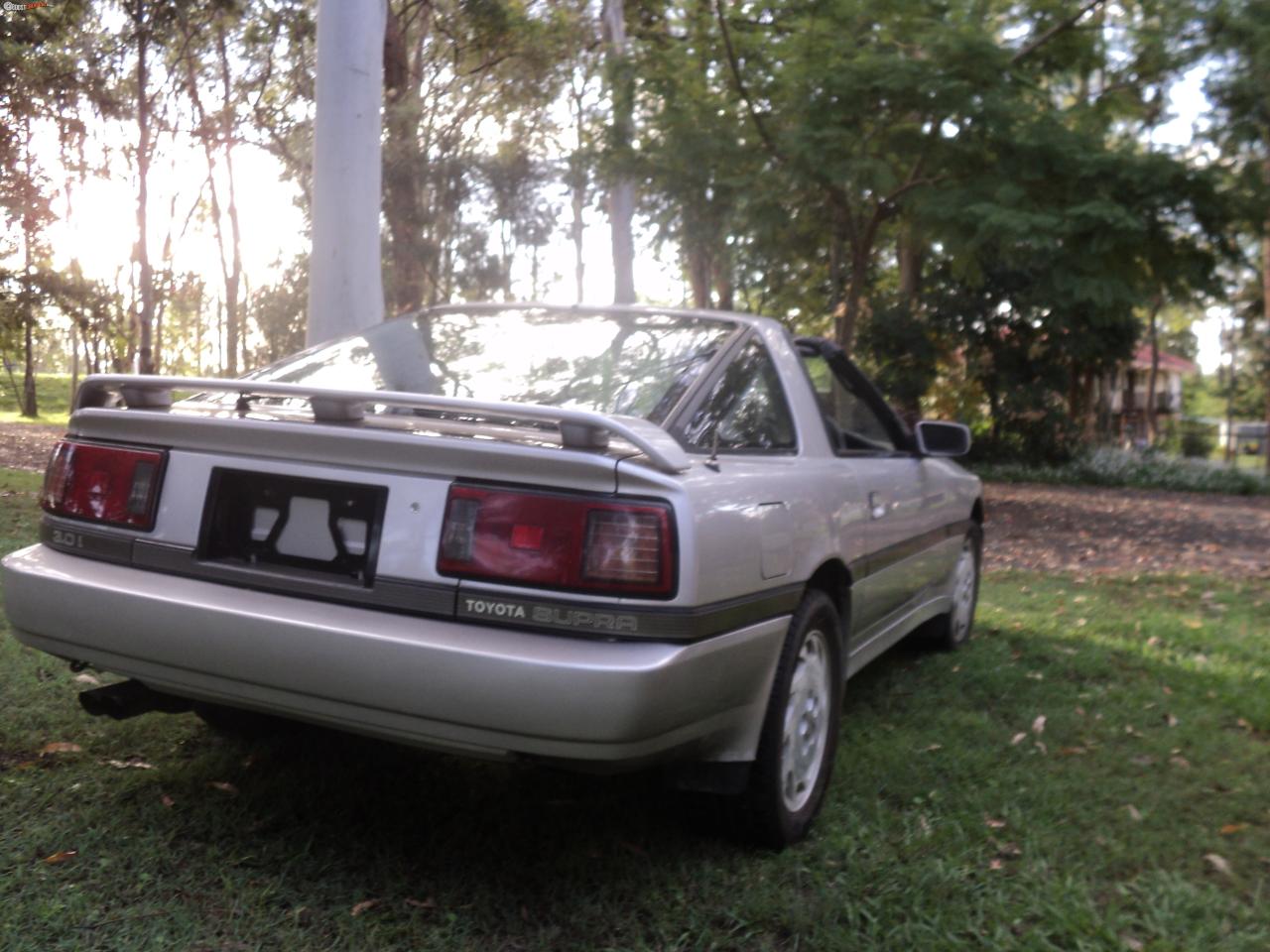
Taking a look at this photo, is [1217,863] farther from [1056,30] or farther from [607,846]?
[1056,30]

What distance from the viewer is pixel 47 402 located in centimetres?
3972

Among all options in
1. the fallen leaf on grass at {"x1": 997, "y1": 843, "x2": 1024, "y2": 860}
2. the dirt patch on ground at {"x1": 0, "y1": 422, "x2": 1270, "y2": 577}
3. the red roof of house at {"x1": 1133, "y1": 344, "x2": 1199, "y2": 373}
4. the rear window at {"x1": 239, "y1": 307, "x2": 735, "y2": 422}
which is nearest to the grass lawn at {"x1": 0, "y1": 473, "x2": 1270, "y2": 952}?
the fallen leaf on grass at {"x1": 997, "y1": 843, "x2": 1024, "y2": 860}

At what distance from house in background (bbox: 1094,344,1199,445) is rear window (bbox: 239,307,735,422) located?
2117cm

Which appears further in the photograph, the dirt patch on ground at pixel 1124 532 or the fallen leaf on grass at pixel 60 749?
the dirt patch on ground at pixel 1124 532

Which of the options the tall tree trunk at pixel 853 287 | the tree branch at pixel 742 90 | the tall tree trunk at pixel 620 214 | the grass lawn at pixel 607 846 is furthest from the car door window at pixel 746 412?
the tall tree trunk at pixel 620 214

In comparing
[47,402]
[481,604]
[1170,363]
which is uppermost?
[1170,363]

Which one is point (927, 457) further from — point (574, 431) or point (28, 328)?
point (28, 328)

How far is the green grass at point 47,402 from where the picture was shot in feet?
111

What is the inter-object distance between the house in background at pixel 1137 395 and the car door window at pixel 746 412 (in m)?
21.0

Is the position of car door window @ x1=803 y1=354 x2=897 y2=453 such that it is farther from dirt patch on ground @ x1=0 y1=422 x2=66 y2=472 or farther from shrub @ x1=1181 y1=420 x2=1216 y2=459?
shrub @ x1=1181 y1=420 x2=1216 y2=459

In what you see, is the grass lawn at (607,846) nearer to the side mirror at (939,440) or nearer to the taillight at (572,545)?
the taillight at (572,545)

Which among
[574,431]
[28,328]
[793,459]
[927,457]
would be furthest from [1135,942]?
[28,328]

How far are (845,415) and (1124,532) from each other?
10.1 m

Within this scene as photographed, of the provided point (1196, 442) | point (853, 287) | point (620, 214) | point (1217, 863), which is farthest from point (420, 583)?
point (1196, 442)
